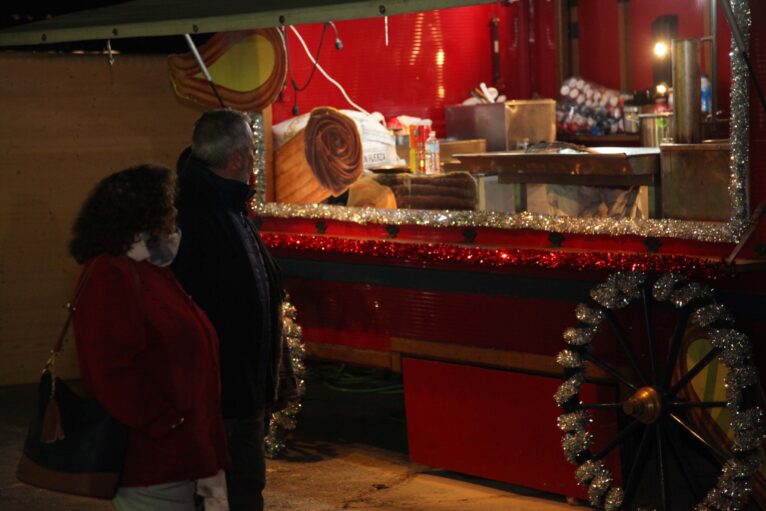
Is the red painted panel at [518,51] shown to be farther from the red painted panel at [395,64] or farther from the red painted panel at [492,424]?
the red painted panel at [492,424]

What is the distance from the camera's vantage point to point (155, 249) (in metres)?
3.92

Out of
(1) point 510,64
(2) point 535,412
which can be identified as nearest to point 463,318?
(2) point 535,412

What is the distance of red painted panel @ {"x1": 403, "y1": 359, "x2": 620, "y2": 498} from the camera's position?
5973 mm

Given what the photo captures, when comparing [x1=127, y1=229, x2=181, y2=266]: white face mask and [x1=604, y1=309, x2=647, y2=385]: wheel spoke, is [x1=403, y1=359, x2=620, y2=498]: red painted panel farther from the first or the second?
[x1=127, y1=229, x2=181, y2=266]: white face mask

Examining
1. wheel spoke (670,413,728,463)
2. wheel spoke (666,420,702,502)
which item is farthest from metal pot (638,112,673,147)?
Result: wheel spoke (670,413,728,463)

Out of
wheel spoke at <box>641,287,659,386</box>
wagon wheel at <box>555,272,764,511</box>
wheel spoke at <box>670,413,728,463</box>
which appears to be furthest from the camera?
wheel spoke at <box>641,287,659,386</box>

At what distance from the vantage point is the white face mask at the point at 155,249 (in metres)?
3.88

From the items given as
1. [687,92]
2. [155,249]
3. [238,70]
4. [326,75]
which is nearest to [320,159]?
[326,75]

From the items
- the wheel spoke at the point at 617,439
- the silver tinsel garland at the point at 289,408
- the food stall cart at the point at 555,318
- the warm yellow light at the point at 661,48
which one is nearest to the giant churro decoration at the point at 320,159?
the food stall cart at the point at 555,318

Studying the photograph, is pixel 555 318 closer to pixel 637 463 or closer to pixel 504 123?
pixel 637 463

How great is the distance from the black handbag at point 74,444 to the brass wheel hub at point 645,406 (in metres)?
2.52

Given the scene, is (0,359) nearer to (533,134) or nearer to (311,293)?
(311,293)

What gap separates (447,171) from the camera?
672 cm

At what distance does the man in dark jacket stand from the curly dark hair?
1.70 ft
